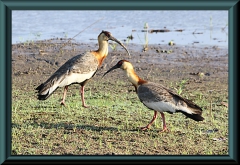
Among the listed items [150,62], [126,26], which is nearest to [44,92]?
[150,62]

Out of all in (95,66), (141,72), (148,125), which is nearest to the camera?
(148,125)

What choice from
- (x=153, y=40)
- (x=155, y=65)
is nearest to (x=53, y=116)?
(x=155, y=65)

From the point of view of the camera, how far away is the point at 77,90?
981 centimetres

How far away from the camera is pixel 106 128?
721cm

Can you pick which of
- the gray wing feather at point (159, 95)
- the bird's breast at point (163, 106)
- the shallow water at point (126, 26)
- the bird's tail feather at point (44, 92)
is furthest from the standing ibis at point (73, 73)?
Answer: the shallow water at point (126, 26)

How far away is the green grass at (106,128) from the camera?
643 cm

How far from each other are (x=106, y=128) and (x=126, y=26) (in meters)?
8.06

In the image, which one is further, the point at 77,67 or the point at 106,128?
the point at 77,67

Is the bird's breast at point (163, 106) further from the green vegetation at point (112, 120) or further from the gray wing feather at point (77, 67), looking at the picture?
the gray wing feather at point (77, 67)

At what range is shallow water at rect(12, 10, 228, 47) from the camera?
45.5 ft

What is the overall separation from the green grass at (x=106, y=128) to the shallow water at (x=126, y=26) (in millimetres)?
4712
